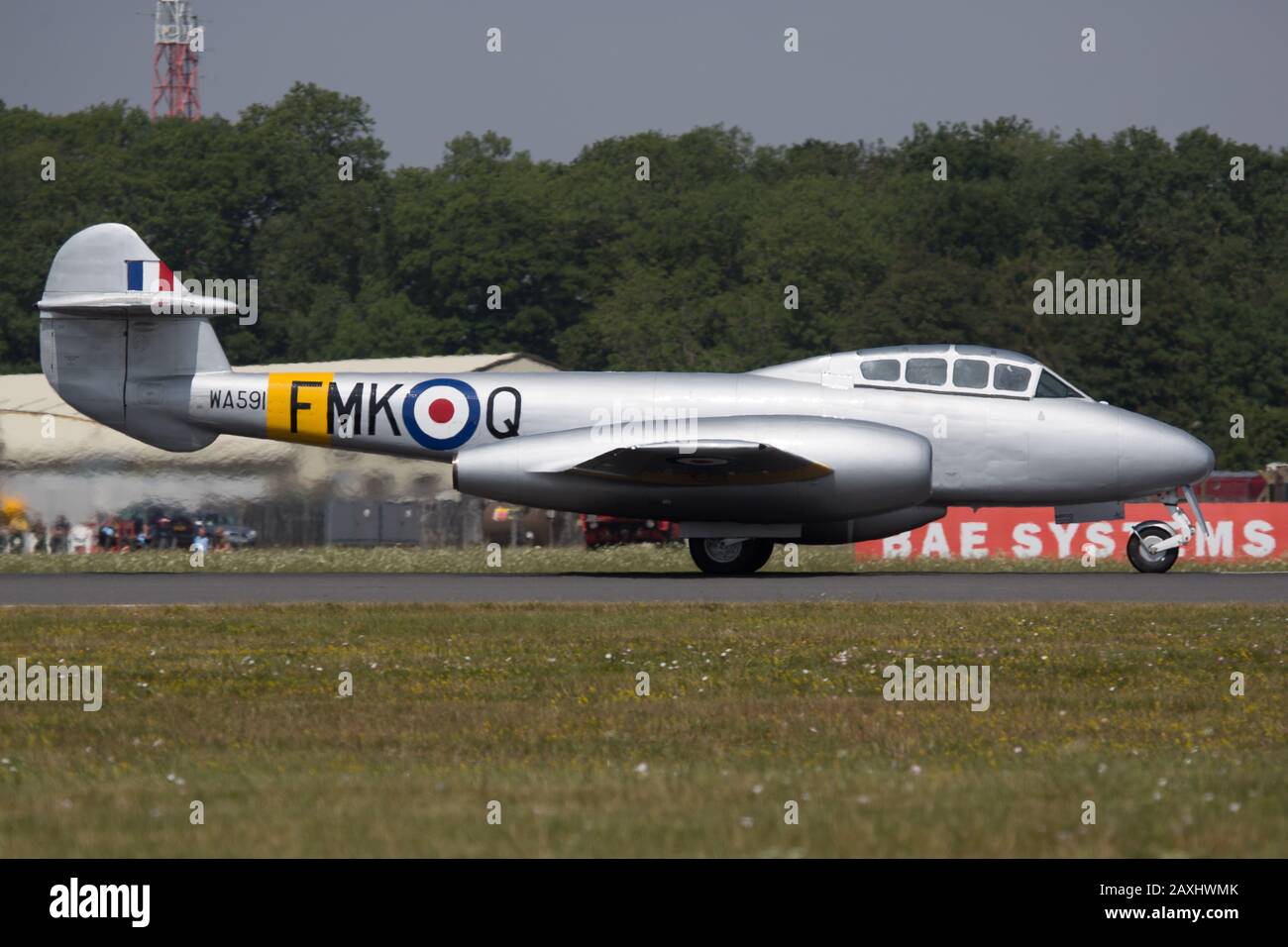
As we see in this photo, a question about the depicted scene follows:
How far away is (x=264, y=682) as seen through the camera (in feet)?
43.5

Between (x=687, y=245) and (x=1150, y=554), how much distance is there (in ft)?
220

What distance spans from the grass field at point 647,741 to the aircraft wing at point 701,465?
21.3 ft

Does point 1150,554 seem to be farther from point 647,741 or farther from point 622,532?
point 647,741

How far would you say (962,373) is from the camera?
25.7m

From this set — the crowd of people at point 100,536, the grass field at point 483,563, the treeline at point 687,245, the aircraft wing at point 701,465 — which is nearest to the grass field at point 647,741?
the aircraft wing at point 701,465

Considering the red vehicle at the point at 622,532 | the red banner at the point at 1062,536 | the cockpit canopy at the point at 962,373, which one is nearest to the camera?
the cockpit canopy at the point at 962,373

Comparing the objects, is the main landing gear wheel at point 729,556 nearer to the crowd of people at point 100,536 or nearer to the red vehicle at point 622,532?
the red vehicle at point 622,532

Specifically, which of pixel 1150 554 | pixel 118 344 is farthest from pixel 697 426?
pixel 118 344

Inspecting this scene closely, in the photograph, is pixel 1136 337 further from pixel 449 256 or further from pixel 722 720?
pixel 722 720

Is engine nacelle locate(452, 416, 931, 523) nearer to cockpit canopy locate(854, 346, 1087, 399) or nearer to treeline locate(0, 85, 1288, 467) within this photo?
cockpit canopy locate(854, 346, 1087, 399)

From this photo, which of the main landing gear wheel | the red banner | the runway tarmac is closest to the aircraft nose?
the runway tarmac

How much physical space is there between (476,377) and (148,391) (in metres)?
5.05

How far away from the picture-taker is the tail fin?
2672 cm

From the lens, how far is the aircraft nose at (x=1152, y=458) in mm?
25234
